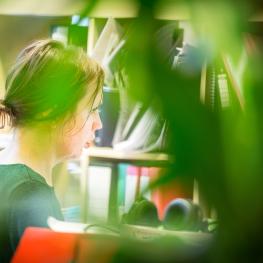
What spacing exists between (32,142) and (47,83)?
0.36m

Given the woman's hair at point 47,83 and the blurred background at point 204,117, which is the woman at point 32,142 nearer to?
the woman's hair at point 47,83

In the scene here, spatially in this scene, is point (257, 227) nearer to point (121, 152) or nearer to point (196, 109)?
point (196, 109)

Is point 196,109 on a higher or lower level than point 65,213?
higher

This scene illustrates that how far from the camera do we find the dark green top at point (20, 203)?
1.50ft

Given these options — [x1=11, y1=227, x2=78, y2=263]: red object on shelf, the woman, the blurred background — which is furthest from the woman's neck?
the blurred background

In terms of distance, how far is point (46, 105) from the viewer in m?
0.22

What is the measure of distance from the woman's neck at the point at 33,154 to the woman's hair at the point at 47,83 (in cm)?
3

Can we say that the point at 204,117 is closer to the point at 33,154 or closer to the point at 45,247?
the point at 45,247

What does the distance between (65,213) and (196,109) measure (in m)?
0.37

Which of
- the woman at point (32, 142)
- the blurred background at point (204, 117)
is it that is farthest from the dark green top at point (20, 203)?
the blurred background at point (204, 117)

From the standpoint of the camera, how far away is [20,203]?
1.68 ft

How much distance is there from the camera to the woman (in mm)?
410

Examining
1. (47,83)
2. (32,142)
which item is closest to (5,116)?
(32,142)

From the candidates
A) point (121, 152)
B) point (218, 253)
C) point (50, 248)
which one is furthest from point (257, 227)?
point (121, 152)
